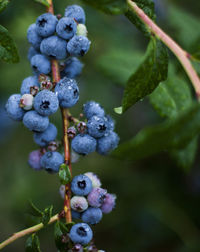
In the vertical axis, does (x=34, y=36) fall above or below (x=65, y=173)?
above

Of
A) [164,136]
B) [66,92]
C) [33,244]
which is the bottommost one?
[33,244]

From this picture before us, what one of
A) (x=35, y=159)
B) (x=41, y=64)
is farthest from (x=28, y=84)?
(x=35, y=159)

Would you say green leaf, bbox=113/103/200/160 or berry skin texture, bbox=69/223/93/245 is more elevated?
green leaf, bbox=113/103/200/160

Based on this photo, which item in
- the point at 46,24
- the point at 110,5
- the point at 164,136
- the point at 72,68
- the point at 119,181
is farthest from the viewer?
the point at 119,181

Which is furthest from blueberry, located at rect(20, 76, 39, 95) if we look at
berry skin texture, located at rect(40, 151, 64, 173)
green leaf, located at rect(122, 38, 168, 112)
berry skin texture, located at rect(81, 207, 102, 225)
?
berry skin texture, located at rect(81, 207, 102, 225)

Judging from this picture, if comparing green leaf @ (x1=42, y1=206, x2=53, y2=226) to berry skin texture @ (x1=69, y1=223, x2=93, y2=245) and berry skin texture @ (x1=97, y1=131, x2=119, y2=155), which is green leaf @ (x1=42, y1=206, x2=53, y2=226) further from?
berry skin texture @ (x1=97, y1=131, x2=119, y2=155)

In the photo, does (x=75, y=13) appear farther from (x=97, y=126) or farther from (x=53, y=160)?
(x=53, y=160)

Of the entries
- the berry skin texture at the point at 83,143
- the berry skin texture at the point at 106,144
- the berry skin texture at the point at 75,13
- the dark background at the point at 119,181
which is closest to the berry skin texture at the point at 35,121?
the berry skin texture at the point at 83,143

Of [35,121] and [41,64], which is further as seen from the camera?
[41,64]

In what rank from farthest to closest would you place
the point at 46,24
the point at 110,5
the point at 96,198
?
the point at 46,24 → the point at 96,198 → the point at 110,5
